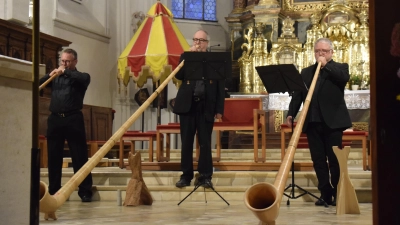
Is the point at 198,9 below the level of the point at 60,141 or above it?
above

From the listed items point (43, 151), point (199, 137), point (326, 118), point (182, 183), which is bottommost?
point (182, 183)

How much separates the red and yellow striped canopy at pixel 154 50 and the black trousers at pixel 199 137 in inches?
216

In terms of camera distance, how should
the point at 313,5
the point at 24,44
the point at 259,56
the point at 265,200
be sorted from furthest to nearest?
the point at 313,5 < the point at 259,56 < the point at 24,44 < the point at 265,200

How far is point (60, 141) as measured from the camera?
7348 millimetres

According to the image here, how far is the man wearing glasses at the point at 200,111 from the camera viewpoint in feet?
24.5

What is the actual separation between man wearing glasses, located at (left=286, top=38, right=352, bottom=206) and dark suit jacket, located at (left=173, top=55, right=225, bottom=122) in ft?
3.75

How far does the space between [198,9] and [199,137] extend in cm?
1003

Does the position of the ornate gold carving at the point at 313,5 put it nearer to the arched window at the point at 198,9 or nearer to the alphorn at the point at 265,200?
the arched window at the point at 198,9

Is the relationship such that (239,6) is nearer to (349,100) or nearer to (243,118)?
(349,100)

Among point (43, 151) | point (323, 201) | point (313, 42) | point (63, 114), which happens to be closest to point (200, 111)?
point (63, 114)

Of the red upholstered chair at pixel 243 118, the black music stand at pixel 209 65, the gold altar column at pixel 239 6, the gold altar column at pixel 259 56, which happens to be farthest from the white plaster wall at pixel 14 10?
the black music stand at pixel 209 65

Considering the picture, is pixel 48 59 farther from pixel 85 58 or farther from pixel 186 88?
pixel 186 88

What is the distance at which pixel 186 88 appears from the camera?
24.8ft

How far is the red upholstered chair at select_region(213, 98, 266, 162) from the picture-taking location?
9.20m
